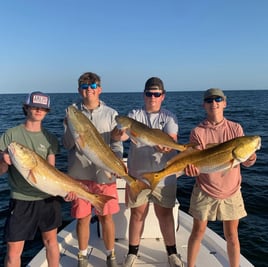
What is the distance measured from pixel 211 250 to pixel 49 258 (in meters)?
2.49

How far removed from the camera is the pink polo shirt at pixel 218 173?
3996 mm

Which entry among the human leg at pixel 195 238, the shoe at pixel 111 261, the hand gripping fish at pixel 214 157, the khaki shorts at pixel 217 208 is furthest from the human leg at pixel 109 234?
the khaki shorts at pixel 217 208

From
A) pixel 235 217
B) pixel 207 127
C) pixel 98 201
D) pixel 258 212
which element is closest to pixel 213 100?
pixel 207 127

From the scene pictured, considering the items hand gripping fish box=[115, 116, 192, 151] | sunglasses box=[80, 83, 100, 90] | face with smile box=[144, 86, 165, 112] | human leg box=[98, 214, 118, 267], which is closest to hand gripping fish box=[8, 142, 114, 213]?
human leg box=[98, 214, 118, 267]

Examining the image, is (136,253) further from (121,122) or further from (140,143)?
(121,122)

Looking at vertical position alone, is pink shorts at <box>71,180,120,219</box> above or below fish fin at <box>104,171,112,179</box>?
below

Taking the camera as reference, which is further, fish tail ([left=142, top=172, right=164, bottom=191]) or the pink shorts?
the pink shorts

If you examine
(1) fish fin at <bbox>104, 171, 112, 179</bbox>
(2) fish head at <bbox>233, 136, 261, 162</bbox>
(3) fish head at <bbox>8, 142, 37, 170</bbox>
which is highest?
(2) fish head at <bbox>233, 136, 261, 162</bbox>

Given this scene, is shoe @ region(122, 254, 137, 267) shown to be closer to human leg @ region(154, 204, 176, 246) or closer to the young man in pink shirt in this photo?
human leg @ region(154, 204, 176, 246)

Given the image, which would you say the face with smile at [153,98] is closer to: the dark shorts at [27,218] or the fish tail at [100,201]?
the fish tail at [100,201]

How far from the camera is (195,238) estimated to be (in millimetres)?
4230

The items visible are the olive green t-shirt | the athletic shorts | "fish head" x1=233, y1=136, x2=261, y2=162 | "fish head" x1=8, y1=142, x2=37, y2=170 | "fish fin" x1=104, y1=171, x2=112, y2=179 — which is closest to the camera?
"fish head" x1=8, y1=142, x2=37, y2=170

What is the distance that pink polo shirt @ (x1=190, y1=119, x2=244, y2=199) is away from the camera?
157 inches

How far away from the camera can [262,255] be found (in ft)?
22.5
